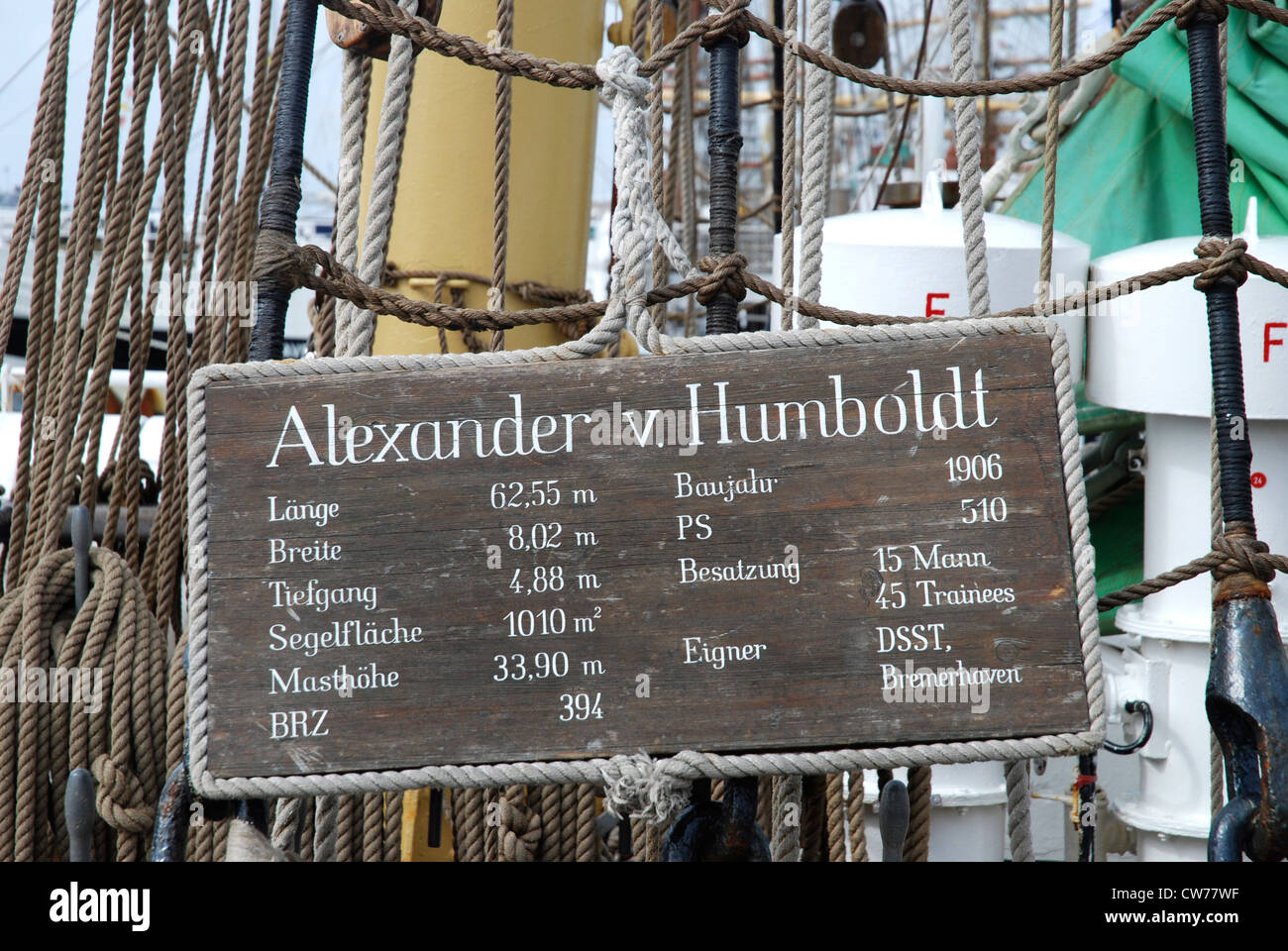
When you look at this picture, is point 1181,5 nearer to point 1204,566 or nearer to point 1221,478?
point 1221,478

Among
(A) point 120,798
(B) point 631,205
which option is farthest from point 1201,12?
(A) point 120,798

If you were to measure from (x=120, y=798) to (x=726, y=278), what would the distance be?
124cm

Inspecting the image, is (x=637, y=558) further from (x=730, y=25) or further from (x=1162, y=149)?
(x=1162, y=149)

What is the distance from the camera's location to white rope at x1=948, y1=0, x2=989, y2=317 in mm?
1530

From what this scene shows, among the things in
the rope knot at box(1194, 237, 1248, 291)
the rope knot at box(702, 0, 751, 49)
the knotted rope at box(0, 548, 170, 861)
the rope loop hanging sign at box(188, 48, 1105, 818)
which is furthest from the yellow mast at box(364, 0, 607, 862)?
the rope knot at box(1194, 237, 1248, 291)

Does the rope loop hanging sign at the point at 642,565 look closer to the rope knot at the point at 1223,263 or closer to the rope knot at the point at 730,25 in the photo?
the rope knot at the point at 1223,263

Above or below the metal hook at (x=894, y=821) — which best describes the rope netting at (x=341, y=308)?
above

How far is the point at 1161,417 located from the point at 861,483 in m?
1.28

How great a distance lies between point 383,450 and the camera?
123 centimetres

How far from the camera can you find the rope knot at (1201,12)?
1.44 m

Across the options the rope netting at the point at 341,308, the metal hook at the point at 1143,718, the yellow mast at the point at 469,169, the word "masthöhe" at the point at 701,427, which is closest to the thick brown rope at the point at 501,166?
the rope netting at the point at 341,308

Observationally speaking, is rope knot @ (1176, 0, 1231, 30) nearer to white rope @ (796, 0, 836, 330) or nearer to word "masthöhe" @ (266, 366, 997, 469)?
white rope @ (796, 0, 836, 330)

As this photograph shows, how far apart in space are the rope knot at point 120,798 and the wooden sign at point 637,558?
2.28 ft

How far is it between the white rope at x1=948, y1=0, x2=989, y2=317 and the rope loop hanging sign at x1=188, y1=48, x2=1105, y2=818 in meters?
0.37
